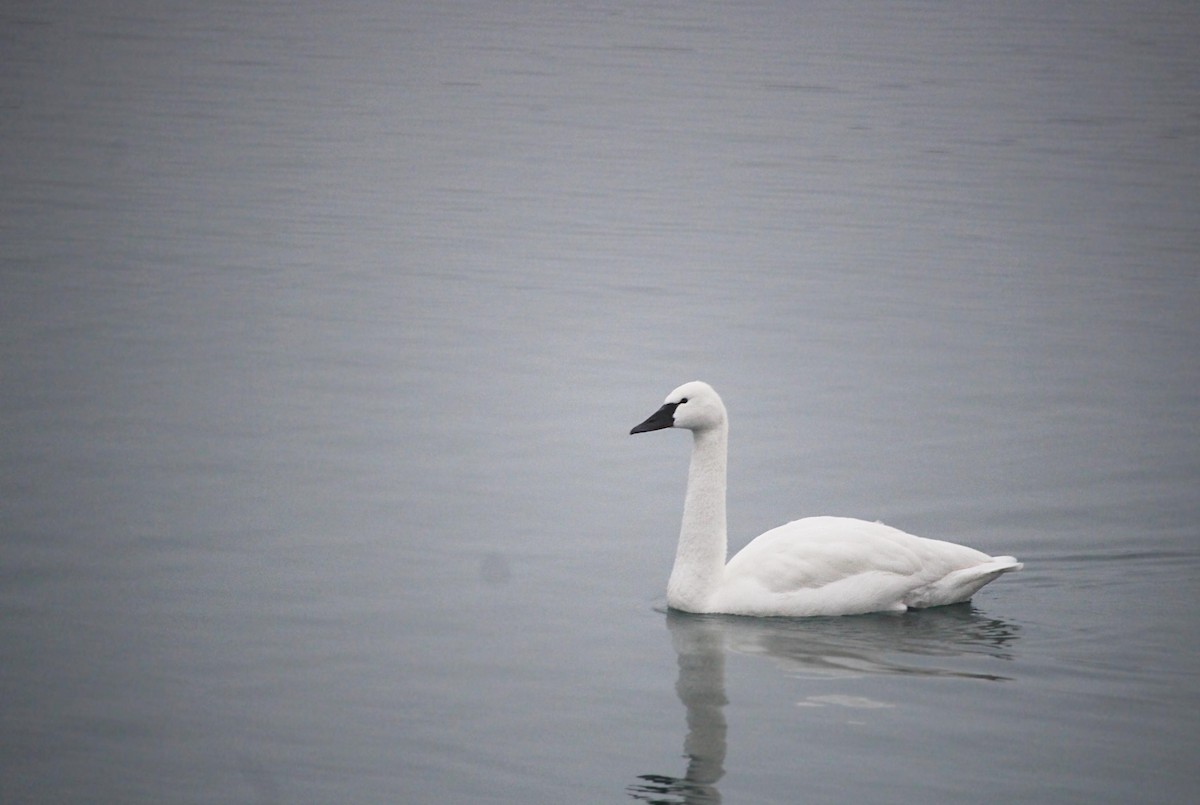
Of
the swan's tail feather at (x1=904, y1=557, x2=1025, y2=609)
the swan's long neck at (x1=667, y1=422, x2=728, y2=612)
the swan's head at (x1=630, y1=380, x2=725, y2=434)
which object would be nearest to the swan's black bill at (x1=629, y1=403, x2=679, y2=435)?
the swan's head at (x1=630, y1=380, x2=725, y2=434)

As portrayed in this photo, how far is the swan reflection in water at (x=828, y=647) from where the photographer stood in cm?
921

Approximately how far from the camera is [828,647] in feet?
32.8

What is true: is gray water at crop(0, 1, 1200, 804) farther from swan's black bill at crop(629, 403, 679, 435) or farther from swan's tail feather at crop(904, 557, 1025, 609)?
swan's black bill at crop(629, 403, 679, 435)

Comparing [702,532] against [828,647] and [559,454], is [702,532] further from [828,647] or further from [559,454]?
[559,454]

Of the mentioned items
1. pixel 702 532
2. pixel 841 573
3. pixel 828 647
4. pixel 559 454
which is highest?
pixel 559 454

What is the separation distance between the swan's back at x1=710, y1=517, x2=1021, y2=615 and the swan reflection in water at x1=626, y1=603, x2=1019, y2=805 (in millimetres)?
103

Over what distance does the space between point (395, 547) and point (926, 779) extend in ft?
15.0

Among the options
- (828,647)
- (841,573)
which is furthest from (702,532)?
(828,647)

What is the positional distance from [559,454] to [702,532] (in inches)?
161

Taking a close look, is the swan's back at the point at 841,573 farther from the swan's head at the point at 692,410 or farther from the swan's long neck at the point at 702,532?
the swan's head at the point at 692,410

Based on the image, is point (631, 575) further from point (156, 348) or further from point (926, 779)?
point (156, 348)

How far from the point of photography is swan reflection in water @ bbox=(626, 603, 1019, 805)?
9211mm

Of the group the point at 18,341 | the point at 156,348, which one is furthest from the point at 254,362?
the point at 18,341

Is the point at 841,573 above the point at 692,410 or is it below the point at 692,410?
below
